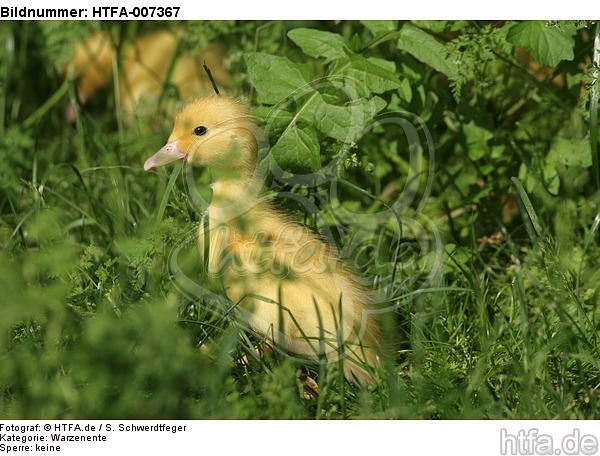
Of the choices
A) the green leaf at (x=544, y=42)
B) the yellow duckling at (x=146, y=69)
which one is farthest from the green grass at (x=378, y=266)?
the yellow duckling at (x=146, y=69)

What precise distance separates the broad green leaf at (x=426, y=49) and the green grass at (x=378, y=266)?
0.6 inches

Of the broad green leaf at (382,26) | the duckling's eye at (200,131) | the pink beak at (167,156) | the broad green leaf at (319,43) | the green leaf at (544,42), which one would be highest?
the broad green leaf at (382,26)

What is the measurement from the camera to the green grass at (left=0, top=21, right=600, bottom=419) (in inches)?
81.2

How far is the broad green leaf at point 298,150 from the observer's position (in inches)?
93.7

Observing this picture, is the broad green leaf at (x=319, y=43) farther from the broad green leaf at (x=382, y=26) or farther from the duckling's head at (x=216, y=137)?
the duckling's head at (x=216, y=137)

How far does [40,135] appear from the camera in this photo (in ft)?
12.6

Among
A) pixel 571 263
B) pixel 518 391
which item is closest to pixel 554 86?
pixel 571 263

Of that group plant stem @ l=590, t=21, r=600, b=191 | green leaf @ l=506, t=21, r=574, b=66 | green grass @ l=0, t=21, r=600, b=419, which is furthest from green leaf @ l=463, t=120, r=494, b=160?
green leaf @ l=506, t=21, r=574, b=66

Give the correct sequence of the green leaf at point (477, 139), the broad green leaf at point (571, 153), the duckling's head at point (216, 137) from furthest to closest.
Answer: the green leaf at point (477, 139) < the broad green leaf at point (571, 153) < the duckling's head at point (216, 137)

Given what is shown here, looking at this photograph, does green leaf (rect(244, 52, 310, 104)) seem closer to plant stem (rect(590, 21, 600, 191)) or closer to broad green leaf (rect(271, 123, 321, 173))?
broad green leaf (rect(271, 123, 321, 173))

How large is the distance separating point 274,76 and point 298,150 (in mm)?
252

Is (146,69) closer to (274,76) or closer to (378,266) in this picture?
(274,76)
